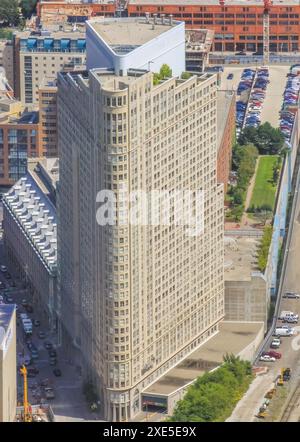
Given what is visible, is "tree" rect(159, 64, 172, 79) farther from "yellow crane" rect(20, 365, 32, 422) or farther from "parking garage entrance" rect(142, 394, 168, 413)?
"yellow crane" rect(20, 365, 32, 422)

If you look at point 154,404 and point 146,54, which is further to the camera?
point 154,404

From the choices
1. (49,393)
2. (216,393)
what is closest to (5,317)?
(49,393)

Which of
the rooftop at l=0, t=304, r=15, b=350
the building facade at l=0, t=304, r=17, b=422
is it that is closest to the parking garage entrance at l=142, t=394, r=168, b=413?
the building facade at l=0, t=304, r=17, b=422

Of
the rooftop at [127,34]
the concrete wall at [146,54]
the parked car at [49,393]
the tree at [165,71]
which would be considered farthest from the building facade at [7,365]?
the rooftop at [127,34]

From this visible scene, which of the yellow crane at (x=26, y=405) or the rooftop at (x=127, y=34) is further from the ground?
the rooftop at (x=127, y=34)

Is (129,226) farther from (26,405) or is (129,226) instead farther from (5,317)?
(26,405)

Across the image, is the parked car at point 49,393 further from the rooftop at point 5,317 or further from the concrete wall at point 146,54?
the concrete wall at point 146,54

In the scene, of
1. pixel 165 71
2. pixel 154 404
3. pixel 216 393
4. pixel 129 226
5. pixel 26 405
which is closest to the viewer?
pixel 129 226
